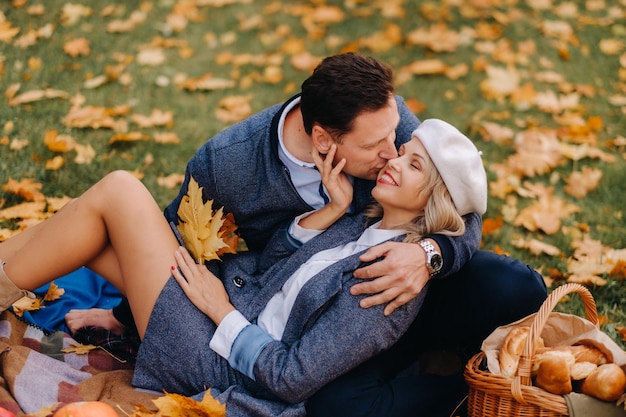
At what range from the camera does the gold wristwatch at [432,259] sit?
7.41 feet

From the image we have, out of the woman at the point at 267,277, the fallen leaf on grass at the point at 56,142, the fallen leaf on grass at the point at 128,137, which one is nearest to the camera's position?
the woman at the point at 267,277

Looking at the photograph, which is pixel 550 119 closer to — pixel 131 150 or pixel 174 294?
pixel 131 150

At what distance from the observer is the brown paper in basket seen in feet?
6.85

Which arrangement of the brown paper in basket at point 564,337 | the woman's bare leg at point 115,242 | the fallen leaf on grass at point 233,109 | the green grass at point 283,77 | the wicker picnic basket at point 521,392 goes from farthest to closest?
the fallen leaf on grass at point 233,109 → the green grass at point 283,77 → the woman's bare leg at point 115,242 → the brown paper in basket at point 564,337 → the wicker picnic basket at point 521,392

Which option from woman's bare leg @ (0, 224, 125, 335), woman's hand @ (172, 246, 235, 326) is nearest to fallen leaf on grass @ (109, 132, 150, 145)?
woman's bare leg @ (0, 224, 125, 335)

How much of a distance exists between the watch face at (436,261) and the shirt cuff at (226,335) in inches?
24.8

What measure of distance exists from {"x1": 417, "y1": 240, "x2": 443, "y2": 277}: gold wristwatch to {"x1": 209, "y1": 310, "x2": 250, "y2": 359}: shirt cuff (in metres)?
0.62

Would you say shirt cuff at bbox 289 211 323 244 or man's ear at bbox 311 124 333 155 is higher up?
man's ear at bbox 311 124 333 155

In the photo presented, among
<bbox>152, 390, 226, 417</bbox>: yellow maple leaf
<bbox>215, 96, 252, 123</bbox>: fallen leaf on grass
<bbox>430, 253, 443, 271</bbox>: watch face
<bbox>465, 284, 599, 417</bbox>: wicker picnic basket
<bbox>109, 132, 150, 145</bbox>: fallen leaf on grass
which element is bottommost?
<bbox>215, 96, 252, 123</bbox>: fallen leaf on grass

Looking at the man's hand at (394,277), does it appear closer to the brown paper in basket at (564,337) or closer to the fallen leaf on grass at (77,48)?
the brown paper in basket at (564,337)

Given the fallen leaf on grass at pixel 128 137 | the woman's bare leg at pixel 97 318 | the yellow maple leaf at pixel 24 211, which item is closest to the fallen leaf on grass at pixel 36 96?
the fallen leaf on grass at pixel 128 137

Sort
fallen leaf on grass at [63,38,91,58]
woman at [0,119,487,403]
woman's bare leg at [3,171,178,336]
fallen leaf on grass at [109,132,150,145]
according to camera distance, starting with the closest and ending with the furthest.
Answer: woman at [0,119,487,403]
woman's bare leg at [3,171,178,336]
fallen leaf on grass at [109,132,150,145]
fallen leaf on grass at [63,38,91,58]

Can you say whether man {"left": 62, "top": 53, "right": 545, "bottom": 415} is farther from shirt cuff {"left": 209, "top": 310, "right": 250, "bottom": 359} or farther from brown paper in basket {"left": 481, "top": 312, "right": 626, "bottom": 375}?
shirt cuff {"left": 209, "top": 310, "right": 250, "bottom": 359}

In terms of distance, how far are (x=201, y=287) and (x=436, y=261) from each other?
2.59ft
